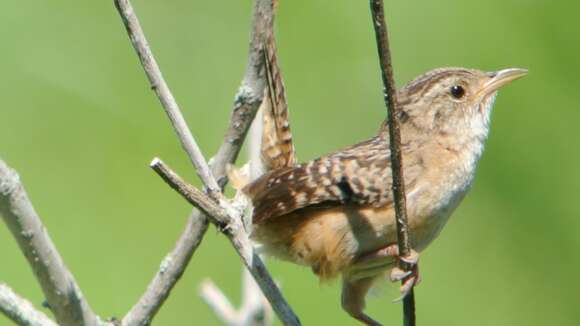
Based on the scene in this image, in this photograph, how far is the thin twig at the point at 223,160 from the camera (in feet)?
8.87

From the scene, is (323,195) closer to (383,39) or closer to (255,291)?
(255,291)

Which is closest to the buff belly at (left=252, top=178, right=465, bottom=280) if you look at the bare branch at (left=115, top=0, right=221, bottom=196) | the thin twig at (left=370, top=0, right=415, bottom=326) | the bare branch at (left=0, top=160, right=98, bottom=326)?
the thin twig at (left=370, top=0, right=415, bottom=326)

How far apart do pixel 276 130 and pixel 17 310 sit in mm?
1501

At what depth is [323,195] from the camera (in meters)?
3.35

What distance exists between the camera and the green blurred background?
16.5 ft

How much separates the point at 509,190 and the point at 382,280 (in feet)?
5.92

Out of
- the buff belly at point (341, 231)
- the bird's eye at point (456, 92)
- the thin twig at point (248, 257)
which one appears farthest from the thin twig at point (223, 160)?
the bird's eye at point (456, 92)

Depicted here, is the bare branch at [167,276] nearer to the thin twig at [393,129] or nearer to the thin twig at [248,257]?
the thin twig at [248,257]

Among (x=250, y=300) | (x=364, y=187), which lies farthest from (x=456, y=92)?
(x=250, y=300)

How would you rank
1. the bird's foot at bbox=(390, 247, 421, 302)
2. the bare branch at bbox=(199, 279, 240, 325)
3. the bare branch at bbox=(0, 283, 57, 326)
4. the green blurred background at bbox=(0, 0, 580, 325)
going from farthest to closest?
the green blurred background at bbox=(0, 0, 580, 325) < the bare branch at bbox=(199, 279, 240, 325) < the bird's foot at bbox=(390, 247, 421, 302) < the bare branch at bbox=(0, 283, 57, 326)

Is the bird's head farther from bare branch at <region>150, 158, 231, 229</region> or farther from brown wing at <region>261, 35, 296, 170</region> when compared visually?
bare branch at <region>150, 158, 231, 229</region>

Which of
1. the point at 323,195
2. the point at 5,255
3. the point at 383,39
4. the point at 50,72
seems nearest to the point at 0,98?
the point at 50,72

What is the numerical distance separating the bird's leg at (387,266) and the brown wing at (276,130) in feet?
1.59

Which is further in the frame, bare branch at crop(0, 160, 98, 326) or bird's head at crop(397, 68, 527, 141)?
bird's head at crop(397, 68, 527, 141)
